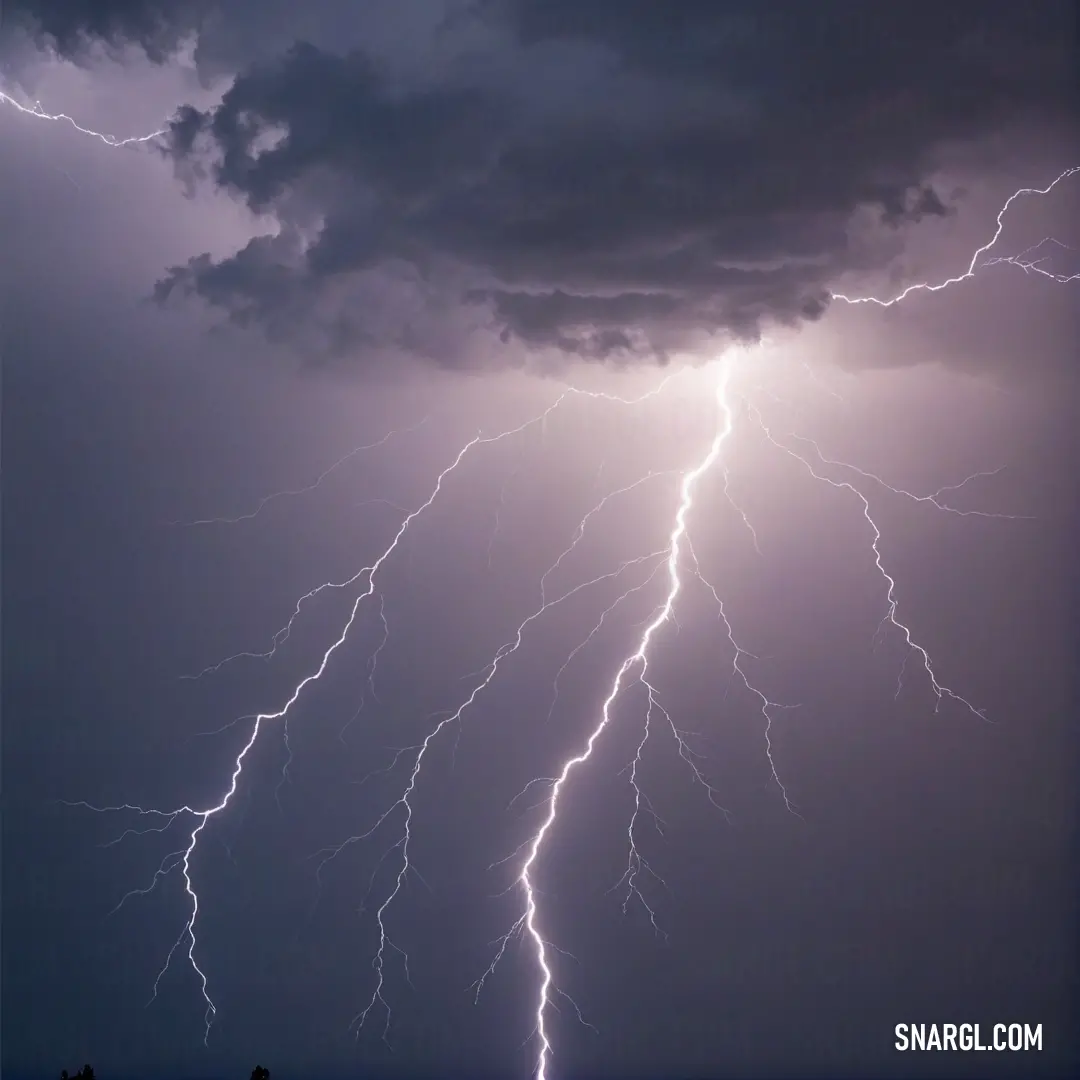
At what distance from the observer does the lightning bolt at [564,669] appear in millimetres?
5461

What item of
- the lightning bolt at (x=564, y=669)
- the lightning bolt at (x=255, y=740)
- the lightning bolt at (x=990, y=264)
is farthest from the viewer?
the lightning bolt at (x=255, y=740)

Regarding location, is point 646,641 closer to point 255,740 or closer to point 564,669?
point 564,669

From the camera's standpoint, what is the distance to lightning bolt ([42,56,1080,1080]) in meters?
5.46

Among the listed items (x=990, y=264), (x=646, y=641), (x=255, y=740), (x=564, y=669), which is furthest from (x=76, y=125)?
(x=990, y=264)

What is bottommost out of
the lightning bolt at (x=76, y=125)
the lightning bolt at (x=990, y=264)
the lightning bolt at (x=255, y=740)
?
the lightning bolt at (x=255, y=740)

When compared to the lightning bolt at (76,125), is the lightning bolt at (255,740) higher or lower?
lower

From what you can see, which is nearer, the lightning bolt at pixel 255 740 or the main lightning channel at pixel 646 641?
the main lightning channel at pixel 646 641

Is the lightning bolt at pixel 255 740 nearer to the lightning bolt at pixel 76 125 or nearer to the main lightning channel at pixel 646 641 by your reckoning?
the main lightning channel at pixel 646 641

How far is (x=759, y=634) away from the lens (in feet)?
18.2

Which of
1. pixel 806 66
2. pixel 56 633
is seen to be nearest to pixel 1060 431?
pixel 806 66

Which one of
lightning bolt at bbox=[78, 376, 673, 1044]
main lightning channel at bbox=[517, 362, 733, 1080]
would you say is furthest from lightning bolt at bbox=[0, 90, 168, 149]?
main lightning channel at bbox=[517, 362, 733, 1080]

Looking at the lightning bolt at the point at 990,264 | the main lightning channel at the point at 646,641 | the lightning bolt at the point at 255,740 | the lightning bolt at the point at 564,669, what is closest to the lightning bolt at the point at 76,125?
the lightning bolt at the point at 564,669

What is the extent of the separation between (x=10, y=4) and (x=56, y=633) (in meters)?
3.55

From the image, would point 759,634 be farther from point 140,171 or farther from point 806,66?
point 140,171
